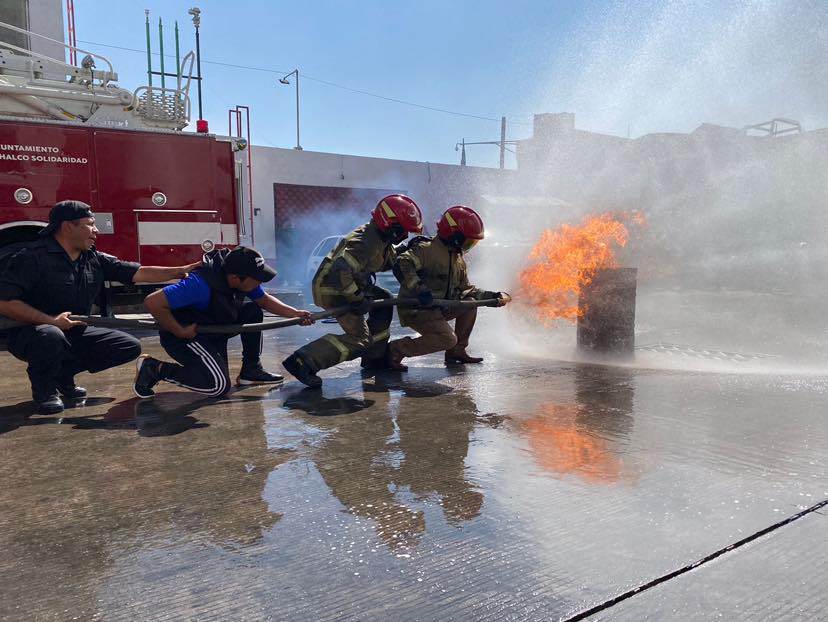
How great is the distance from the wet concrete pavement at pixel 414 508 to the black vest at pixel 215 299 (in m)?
0.56

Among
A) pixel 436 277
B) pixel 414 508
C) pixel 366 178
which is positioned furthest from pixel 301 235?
pixel 414 508

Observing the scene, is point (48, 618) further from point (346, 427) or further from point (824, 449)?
point (824, 449)

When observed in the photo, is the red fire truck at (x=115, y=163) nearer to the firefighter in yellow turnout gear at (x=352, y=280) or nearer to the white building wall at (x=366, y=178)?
the firefighter in yellow turnout gear at (x=352, y=280)

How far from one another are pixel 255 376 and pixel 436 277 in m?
1.68

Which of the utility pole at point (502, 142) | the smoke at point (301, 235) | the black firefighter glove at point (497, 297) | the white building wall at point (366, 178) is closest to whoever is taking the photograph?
the black firefighter glove at point (497, 297)

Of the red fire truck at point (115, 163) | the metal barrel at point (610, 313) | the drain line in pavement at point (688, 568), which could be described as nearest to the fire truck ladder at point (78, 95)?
the red fire truck at point (115, 163)

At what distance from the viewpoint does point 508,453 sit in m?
3.12

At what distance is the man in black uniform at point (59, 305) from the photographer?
12.8 feet

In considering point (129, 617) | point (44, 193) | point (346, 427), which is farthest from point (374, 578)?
point (44, 193)

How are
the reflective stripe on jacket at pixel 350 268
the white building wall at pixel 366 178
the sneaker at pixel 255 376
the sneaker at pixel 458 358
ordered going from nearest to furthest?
the reflective stripe on jacket at pixel 350 268, the sneaker at pixel 255 376, the sneaker at pixel 458 358, the white building wall at pixel 366 178

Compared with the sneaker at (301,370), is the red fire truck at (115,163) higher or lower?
higher

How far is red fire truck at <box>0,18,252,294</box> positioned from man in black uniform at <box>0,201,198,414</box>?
3.82m

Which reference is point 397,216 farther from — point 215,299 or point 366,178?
point 366,178

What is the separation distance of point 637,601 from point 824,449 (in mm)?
1837
